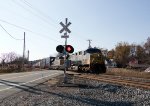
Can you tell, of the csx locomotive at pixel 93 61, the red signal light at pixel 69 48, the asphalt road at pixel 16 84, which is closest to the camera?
the asphalt road at pixel 16 84

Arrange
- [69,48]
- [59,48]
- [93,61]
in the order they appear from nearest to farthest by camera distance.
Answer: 1. [69,48]
2. [59,48]
3. [93,61]

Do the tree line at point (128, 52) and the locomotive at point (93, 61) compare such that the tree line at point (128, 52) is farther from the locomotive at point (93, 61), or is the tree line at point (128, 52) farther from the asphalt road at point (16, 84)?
the asphalt road at point (16, 84)

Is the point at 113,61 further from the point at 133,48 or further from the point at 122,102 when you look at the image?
the point at 122,102

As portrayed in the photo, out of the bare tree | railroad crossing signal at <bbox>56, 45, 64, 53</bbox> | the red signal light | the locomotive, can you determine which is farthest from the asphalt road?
the bare tree

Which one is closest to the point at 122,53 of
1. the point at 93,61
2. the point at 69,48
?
the point at 93,61

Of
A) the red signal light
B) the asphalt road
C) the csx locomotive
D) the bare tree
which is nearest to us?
the asphalt road

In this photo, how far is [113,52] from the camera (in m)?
138

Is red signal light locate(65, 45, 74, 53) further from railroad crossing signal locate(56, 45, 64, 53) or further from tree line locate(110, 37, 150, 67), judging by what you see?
tree line locate(110, 37, 150, 67)

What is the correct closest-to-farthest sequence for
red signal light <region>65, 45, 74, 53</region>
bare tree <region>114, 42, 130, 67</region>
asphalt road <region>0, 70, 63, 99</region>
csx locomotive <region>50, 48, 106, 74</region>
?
asphalt road <region>0, 70, 63, 99</region> < red signal light <region>65, 45, 74, 53</region> < csx locomotive <region>50, 48, 106, 74</region> < bare tree <region>114, 42, 130, 67</region>

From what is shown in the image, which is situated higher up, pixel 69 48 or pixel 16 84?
pixel 69 48

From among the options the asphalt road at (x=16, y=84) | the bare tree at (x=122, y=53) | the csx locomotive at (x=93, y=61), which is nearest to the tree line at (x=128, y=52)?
the bare tree at (x=122, y=53)

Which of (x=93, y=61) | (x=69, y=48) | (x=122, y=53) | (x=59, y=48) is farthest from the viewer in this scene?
(x=122, y=53)

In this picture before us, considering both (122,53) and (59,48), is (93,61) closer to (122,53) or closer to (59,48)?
(59,48)

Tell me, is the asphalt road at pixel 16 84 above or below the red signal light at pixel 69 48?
below
